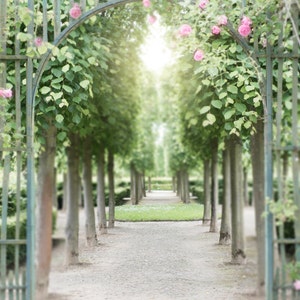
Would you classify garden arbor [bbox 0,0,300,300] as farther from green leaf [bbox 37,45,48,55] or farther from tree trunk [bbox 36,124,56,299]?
tree trunk [bbox 36,124,56,299]

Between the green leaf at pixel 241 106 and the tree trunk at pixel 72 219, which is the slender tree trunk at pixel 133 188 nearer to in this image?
the tree trunk at pixel 72 219

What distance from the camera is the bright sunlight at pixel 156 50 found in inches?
327

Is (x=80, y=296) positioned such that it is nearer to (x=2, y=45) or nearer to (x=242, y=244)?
(x=242, y=244)

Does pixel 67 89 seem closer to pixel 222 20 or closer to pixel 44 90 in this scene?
pixel 44 90

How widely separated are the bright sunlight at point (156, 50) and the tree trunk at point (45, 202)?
2.66 metres

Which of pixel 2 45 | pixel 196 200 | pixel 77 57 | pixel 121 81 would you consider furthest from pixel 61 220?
pixel 2 45

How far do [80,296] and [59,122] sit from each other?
10.2 ft

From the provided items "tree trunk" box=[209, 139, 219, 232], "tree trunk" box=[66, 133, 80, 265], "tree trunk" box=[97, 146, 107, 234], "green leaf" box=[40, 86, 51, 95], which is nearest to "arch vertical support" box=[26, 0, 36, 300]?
"green leaf" box=[40, 86, 51, 95]

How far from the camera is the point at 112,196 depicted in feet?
27.6

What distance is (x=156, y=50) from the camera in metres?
8.81

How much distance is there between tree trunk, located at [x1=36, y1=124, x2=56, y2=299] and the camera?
6.38m

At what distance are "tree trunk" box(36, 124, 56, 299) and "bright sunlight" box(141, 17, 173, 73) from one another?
266cm

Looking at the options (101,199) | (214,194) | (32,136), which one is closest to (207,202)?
(214,194)

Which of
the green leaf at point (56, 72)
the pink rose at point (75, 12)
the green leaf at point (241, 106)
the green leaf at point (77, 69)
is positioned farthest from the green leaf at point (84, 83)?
the green leaf at point (241, 106)
